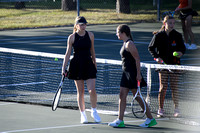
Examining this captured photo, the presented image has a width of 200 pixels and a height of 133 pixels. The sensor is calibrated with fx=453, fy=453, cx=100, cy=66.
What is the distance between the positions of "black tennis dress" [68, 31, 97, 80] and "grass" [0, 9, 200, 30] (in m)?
16.1

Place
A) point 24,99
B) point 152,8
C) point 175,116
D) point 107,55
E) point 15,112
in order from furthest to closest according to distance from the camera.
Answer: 1. point 152,8
2. point 107,55
3. point 24,99
4. point 15,112
5. point 175,116

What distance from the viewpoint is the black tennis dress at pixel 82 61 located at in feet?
26.2

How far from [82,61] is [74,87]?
99.8 inches

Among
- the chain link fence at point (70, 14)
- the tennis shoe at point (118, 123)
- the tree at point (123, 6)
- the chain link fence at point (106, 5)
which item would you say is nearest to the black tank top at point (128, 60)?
the tennis shoe at point (118, 123)

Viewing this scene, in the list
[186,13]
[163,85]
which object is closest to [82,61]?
[163,85]

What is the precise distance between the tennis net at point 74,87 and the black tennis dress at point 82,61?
0.81m

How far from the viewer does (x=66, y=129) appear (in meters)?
7.62

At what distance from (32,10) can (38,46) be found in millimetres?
13164

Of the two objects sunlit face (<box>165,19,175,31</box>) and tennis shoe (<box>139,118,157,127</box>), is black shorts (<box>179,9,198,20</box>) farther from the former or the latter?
tennis shoe (<box>139,118,157,127</box>)

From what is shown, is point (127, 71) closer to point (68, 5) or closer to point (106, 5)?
point (68, 5)

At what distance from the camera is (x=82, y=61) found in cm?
803

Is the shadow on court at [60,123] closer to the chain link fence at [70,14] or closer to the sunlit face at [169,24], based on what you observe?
the sunlit face at [169,24]

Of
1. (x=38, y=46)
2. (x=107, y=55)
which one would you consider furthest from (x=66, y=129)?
(x=38, y=46)

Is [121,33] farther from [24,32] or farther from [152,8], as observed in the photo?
[152,8]
